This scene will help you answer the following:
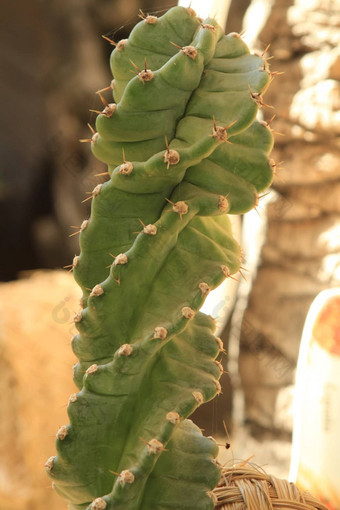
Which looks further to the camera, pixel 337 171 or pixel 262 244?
pixel 262 244

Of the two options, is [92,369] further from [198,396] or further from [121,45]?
[121,45]

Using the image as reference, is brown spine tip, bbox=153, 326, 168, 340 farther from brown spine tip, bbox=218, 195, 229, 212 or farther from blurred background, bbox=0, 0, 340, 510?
blurred background, bbox=0, 0, 340, 510

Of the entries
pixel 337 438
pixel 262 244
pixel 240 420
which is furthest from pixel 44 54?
pixel 337 438

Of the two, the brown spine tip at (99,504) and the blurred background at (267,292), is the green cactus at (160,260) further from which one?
the blurred background at (267,292)

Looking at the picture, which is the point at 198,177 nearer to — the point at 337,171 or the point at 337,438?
the point at 337,438

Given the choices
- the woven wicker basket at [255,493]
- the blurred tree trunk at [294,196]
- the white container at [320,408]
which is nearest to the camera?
the woven wicker basket at [255,493]

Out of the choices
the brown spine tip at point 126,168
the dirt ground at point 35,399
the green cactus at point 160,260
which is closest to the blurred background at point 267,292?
the dirt ground at point 35,399
